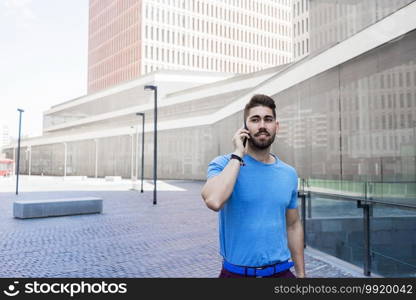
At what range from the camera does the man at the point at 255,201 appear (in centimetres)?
255

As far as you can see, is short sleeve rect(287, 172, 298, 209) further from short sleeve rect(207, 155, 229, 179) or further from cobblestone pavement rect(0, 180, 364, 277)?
cobblestone pavement rect(0, 180, 364, 277)

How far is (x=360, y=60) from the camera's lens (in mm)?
20188

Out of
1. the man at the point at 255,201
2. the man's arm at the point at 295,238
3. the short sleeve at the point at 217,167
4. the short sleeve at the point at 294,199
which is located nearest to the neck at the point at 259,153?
the man at the point at 255,201

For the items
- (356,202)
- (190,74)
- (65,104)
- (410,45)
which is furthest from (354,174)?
(65,104)

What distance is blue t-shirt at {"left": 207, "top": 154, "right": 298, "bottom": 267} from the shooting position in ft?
8.37

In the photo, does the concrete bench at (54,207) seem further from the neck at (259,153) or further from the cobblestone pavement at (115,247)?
the neck at (259,153)

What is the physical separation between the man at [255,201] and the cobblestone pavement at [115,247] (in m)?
4.34

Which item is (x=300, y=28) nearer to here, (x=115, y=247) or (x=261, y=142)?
(x=115, y=247)

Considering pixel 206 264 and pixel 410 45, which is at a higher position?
pixel 410 45

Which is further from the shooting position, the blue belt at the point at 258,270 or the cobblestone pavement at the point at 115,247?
the cobblestone pavement at the point at 115,247

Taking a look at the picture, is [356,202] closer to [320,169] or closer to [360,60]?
[360,60]

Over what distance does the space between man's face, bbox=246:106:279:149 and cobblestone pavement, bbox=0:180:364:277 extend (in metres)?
4.65

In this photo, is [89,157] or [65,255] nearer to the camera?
[65,255]

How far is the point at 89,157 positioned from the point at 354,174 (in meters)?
61.3
